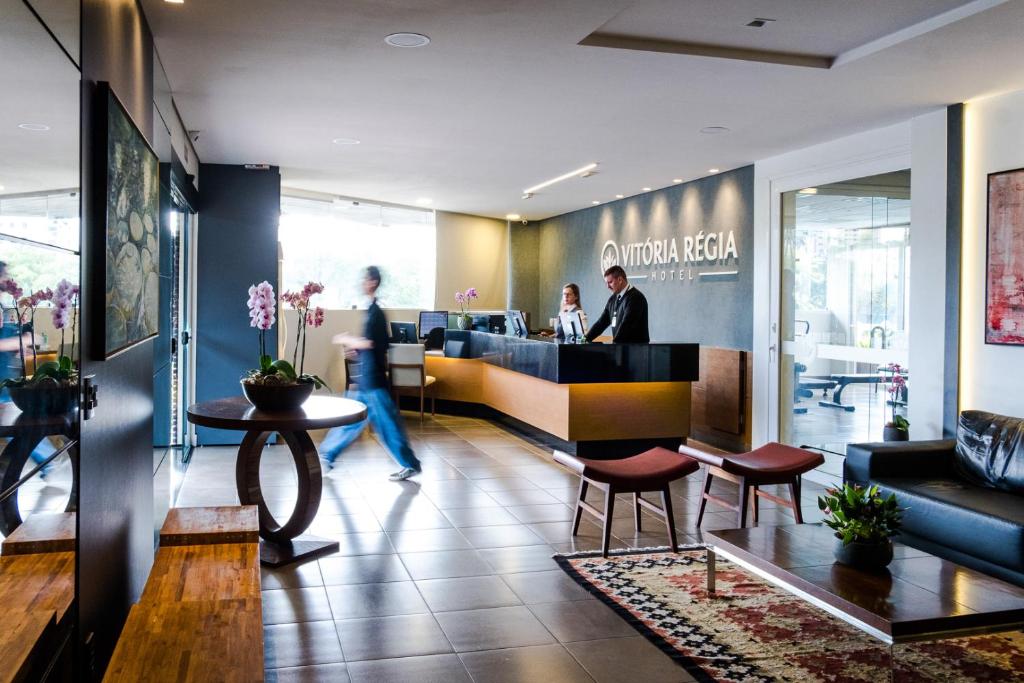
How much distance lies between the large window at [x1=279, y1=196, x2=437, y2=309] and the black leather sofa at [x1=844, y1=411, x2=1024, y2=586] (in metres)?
7.92

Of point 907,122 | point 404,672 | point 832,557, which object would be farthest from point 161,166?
point 907,122

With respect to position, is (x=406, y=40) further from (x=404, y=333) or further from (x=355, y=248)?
(x=355, y=248)

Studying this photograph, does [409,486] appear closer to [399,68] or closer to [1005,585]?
[399,68]

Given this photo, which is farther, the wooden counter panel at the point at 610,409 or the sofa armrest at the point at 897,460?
the wooden counter panel at the point at 610,409

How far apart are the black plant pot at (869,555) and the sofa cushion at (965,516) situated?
2.60 ft

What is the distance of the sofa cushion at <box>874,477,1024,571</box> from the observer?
12.6 ft

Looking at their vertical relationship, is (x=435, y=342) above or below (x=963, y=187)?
below

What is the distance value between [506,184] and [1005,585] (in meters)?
6.97

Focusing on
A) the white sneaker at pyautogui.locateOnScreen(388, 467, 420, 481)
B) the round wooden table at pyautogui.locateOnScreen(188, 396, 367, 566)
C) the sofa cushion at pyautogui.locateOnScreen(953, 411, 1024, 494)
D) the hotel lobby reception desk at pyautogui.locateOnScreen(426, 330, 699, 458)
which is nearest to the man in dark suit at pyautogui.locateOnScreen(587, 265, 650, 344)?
the hotel lobby reception desk at pyautogui.locateOnScreen(426, 330, 699, 458)

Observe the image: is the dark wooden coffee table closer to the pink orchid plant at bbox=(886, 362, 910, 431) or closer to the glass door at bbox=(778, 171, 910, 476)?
the pink orchid plant at bbox=(886, 362, 910, 431)

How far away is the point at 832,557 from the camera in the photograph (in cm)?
346

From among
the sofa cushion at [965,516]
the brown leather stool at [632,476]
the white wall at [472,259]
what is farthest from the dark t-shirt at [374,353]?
the white wall at [472,259]

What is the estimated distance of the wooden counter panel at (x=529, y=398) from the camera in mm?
7203

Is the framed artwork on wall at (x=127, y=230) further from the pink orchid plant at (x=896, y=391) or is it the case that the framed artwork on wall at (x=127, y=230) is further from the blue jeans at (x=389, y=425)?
the pink orchid plant at (x=896, y=391)
